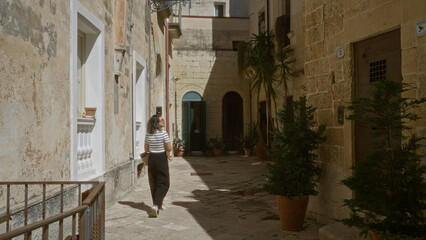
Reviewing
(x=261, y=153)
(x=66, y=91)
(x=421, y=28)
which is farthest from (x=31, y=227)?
(x=261, y=153)

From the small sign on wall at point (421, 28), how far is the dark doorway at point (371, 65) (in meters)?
0.35

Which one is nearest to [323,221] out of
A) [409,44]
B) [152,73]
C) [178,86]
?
[409,44]

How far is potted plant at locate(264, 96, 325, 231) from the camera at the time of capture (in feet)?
16.1

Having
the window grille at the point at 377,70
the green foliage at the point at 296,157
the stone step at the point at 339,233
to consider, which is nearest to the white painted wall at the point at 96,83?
the green foliage at the point at 296,157

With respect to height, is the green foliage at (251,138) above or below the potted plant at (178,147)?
above

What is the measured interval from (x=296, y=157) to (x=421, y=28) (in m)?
2.07

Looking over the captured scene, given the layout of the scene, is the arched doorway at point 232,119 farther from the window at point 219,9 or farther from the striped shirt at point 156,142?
the striped shirt at point 156,142

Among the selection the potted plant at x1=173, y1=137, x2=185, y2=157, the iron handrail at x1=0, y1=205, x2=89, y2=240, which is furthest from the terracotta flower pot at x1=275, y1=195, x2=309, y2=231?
the potted plant at x1=173, y1=137, x2=185, y2=157

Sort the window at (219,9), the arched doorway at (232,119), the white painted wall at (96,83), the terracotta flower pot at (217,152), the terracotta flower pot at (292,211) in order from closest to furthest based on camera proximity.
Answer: the terracotta flower pot at (292,211) < the white painted wall at (96,83) < the terracotta flower pot at (217,152) < the arched doorway at (232,119) < the window at (219,9)

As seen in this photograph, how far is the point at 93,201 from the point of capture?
2.51 metres

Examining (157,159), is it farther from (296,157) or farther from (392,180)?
(392,180)

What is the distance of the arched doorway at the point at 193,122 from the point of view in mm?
17500

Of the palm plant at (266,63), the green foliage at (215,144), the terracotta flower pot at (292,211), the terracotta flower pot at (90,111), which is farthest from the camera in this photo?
the green foliage at (215,144)

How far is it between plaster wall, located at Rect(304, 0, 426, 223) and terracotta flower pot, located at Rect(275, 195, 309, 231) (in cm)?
40
